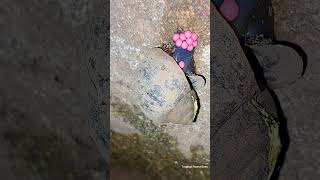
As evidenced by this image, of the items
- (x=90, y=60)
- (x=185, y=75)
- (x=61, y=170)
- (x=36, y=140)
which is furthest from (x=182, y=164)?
(x=36, y=140)

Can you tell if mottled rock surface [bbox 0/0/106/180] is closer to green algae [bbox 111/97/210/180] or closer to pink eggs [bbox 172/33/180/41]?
green algae [bbox 111/97/210/180]

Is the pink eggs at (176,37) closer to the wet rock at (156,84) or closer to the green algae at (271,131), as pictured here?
the wet rock at (156,84)

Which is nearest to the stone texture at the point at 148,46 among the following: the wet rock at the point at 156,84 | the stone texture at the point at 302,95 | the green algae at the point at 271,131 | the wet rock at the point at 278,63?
the wet rock at the point at 156,84

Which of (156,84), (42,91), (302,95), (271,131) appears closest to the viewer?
(156,84)

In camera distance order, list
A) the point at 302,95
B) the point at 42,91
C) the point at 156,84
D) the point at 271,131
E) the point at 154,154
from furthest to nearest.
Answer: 1. the point at 42,91
2. the point at 302,95
3. the point at 271,131
4. the point at 154,154
5. the point at 156,84

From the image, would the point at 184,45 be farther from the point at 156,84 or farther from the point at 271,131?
the point at 271,131

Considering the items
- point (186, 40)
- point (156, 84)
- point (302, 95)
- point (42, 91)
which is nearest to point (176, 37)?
point (186, 40)

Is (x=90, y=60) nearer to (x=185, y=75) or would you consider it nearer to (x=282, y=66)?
(x=185, y=75)
